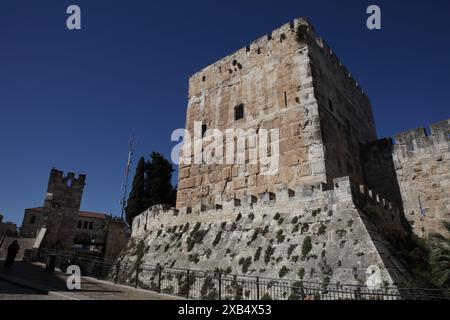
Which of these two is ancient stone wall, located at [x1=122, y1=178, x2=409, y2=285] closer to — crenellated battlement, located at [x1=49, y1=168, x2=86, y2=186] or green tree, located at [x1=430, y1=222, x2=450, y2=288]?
green tree, located at [x1=430, y1=222, x2=450, y2=288]

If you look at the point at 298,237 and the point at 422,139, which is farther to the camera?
the point at 422,139

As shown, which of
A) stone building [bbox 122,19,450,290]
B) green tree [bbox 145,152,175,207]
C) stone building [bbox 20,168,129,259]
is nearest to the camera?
stone building [bbox 122,19,450,290]

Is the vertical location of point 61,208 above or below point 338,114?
below

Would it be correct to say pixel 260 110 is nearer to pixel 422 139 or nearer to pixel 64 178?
pixel 422 139

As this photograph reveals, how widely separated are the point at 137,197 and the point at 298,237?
81.0 ft

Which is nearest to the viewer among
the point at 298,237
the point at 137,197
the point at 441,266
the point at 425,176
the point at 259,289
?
the point at 259,289

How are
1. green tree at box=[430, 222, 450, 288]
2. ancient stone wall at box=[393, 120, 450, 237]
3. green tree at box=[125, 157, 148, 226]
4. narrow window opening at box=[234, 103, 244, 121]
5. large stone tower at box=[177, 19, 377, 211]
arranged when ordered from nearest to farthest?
green tree at box=[430, 222, 450, 288] → large stone tower at box=[177, 19, 377, 211] → ancient stone wall at box=[393, 120, 450, 237] → narrow window opening at box=[234, 103, 244, 121] → green tree at box=[125, 157, 148, 226]

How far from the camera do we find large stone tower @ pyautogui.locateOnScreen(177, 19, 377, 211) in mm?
12695

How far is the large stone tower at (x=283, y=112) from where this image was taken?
12.7 meters

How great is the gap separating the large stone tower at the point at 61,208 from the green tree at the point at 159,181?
6.69 m

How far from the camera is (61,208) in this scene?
26125 millimetres

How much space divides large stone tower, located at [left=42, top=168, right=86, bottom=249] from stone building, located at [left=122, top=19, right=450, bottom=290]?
1137 centimetres

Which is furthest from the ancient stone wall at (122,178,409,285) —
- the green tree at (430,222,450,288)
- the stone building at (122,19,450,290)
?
the green tree at (430,222,450,288)

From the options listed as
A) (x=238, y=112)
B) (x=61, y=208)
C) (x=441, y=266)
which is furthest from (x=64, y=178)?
(x=441, y=266)
